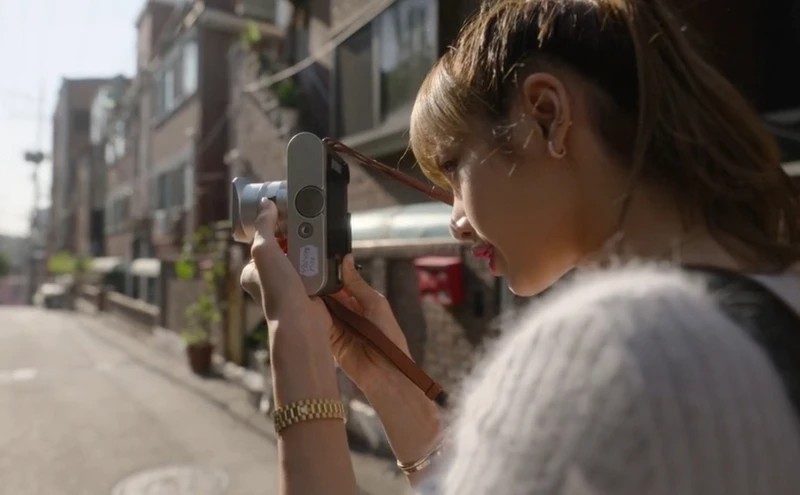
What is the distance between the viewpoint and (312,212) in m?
1.20

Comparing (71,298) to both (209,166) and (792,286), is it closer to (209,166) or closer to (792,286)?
(209,166)

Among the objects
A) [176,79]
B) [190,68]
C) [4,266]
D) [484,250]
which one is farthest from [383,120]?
[4,266]

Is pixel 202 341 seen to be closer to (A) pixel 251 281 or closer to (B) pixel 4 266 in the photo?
(A) pixel 251 281

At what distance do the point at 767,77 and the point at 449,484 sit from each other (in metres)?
4.62

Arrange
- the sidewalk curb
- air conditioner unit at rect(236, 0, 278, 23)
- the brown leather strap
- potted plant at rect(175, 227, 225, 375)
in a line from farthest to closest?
air conditioner unit at rect(236, 0, 278, 23) → potted plant at rect(175, 227, 225, 375) → the sidewalk curb → the brown leather strap

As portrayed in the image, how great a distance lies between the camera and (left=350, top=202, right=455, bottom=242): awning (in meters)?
5.93

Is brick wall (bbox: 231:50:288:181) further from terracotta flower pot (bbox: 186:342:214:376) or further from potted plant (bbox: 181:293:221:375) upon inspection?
terracotta flower pot (bbox: 186:342:214:376)

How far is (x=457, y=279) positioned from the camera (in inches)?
213

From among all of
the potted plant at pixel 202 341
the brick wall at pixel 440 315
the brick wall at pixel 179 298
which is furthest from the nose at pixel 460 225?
the brick wall at pixel 179 298

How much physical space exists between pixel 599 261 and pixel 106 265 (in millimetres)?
26353

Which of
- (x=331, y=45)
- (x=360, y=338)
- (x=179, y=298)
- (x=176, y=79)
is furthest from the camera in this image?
(x=176, y=79)

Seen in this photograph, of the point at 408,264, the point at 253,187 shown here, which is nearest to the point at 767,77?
the point at 408,264

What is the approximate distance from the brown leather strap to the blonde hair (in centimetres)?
48

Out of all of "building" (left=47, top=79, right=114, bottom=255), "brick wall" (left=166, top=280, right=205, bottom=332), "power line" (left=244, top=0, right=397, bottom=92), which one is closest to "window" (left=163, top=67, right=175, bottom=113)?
"brick wall" (left=166, top=280, right=205, bottom=332)
